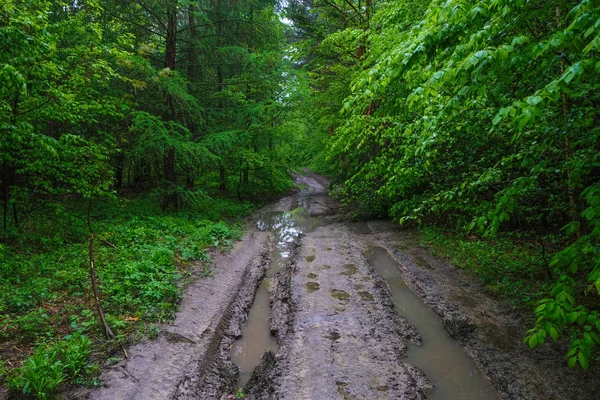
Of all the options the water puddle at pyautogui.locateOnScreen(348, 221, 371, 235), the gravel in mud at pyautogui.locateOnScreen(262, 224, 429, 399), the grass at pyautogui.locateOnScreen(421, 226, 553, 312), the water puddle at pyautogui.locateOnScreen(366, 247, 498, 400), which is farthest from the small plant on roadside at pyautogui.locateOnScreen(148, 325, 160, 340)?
the water puddle at pyautogui.locateOnScreen(348, 221, 371, 235)

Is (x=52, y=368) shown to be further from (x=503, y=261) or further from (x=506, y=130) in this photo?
(x=503, y=261)

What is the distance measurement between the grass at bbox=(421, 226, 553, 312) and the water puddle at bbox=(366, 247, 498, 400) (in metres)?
Result: 1.47

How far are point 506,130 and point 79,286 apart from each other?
23.4 feet

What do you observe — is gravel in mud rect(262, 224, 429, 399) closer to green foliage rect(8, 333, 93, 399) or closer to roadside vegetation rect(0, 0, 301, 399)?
roadside vegetation rect(0, 0, 301, 399)

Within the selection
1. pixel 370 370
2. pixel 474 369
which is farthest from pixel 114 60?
pixel 474 369

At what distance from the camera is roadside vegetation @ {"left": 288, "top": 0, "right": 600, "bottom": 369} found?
2.25m

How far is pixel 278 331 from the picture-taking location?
Result: 5.41 meters

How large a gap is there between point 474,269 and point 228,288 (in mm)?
5451

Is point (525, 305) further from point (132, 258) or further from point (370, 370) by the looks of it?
point (132, 258)

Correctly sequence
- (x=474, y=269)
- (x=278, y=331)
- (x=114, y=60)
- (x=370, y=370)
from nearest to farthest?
(x=370, y=370) < (x=278, y=331) < (x=474, y=269) < (x=114, y=60)

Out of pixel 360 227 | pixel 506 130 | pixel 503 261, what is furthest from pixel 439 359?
pixel 360 227

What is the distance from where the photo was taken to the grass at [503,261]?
5859 mm

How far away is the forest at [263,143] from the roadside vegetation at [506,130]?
0.03 meters

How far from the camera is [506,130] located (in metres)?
4.25
